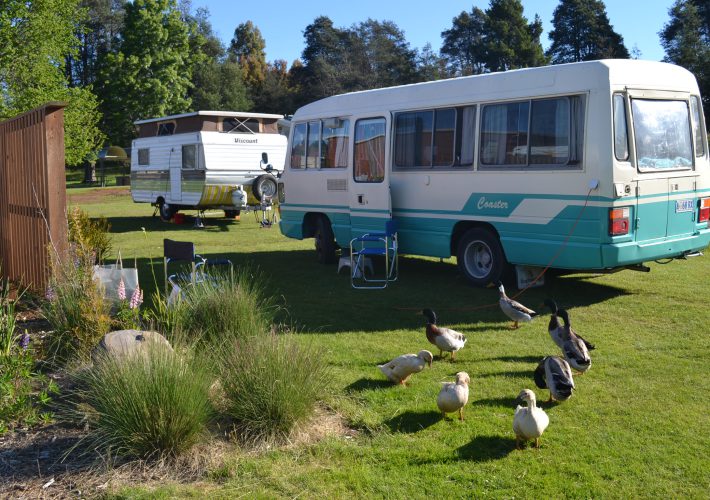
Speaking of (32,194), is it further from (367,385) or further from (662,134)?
(662,134)

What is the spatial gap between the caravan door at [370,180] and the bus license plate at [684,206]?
3.95 meters

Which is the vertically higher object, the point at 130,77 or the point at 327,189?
the point at 130,77

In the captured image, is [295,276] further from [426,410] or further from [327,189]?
[426,410]

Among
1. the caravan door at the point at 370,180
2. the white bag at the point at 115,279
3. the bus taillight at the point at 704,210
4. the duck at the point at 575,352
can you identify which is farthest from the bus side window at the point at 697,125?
the white bag at the point at 115,279

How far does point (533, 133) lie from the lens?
30.8 ft

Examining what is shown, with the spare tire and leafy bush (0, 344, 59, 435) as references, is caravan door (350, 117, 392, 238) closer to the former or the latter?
leafy bush (0, 344, 59, 435)

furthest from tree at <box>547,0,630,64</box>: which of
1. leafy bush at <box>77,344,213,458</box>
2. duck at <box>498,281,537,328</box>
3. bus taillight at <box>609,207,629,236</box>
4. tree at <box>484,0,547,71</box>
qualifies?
leafy bush at <box>77,344,213,458</box>

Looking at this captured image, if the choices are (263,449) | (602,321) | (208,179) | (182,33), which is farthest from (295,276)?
(182,33)

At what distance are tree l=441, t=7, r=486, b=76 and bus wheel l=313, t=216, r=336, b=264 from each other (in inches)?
1929

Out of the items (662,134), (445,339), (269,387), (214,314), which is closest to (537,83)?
(662,134)

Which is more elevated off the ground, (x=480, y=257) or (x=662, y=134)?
(x=662, y=134)

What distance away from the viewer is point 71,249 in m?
8.12

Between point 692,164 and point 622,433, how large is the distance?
224 inches

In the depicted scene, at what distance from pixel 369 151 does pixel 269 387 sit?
7.26 metres
